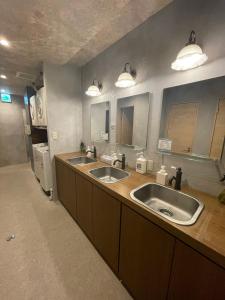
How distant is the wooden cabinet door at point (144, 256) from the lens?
0.83 metres

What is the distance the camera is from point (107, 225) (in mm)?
1302

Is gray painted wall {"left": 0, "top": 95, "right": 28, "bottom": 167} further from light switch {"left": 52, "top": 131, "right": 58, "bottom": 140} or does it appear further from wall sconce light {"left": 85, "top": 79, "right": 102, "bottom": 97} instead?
Result: wall sconce light {"left": 85, "top": 79, "right": 102, "bottom": 97}

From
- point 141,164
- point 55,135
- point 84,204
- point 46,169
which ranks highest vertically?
point 55,135

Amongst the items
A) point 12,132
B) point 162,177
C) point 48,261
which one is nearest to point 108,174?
point 162,177

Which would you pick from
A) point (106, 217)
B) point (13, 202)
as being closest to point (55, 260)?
point (106, 217)

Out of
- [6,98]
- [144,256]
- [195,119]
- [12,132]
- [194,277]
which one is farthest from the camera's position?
[12,132]

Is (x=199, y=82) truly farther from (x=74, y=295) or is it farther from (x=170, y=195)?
(x=74, y=295)

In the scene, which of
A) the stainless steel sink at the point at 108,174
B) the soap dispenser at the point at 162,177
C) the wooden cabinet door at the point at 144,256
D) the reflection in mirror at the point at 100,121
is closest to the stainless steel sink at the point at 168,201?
the soap dispenser at the point at 162,177

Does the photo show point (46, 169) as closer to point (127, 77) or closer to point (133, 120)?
point (133, 120)

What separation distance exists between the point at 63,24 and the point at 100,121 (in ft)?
4.11

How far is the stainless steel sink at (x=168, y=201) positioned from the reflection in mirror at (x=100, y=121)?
1138 mm

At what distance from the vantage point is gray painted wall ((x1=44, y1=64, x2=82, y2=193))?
230 cm

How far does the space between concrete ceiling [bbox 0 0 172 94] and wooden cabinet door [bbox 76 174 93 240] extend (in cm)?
159

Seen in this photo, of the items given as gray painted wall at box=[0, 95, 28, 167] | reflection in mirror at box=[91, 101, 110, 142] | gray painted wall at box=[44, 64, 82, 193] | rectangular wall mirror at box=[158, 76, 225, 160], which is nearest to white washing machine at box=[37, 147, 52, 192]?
gray painted wall at box=[44, 64, 82, 193]
